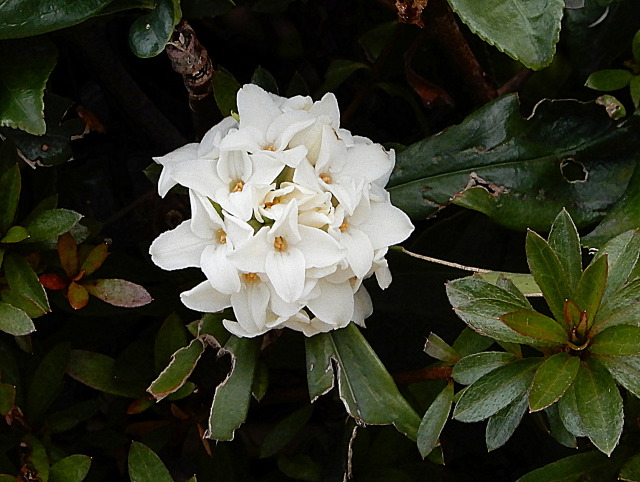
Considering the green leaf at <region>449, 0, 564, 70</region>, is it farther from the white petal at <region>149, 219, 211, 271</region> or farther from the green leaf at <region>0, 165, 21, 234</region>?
the green leaf at <region>0, 165, 21, 234</region>

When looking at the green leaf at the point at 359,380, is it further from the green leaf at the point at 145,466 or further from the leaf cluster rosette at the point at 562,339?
the green leaf at the point at 145,466

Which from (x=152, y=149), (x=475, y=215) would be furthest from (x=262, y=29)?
(x=475, y=215)

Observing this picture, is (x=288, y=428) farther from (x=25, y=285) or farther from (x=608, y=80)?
(x=608, y=80)

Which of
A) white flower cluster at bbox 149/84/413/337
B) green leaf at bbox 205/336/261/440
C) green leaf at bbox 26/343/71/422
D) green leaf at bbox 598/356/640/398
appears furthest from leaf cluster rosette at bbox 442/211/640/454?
green leaf at bbox 26/343/71/422

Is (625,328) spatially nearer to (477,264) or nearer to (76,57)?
(477,264)

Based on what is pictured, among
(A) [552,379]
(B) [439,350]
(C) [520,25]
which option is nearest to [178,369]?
(B) [439,350]

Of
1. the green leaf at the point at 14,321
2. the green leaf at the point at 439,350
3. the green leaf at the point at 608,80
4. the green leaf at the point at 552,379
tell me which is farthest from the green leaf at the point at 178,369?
the green leaf at the point at 608,80
